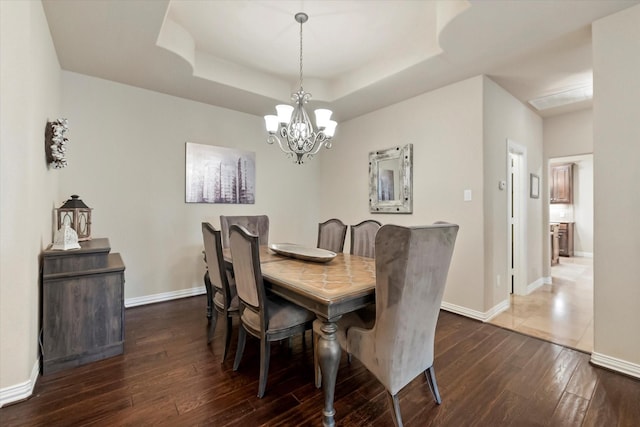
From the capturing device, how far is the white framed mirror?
12.2 feet

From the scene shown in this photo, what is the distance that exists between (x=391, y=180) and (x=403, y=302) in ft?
9.20

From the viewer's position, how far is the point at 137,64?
9.38ft

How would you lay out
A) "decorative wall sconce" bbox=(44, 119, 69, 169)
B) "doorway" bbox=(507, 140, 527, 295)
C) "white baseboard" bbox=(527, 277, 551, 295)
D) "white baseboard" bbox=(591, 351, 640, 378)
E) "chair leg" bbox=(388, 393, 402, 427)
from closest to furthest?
"chair leg" bbox=(388, 393, 402, 427), "white baseboard" bbox=(591, 351, 640, 378), "decorative wall sconce" bbox=(44, 119, 69, 169), "doorway" bbox=(507, 140, 527, 295), "white baseboard" bbox=(527, 277, 551, 295)

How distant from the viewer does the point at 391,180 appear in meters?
3.97

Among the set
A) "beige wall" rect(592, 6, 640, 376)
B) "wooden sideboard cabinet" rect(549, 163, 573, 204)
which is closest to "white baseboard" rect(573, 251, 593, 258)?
"wooden sideboard cabinet" rect(549, 163, 573, 204)

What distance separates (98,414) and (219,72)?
3.20 m

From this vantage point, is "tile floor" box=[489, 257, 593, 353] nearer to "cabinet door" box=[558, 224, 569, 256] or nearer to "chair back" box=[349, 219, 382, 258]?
"chair back" box=[349, 219, 382, 258]

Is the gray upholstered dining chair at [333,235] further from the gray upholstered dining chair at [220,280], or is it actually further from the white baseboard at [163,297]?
the white baseboard at [163,297]

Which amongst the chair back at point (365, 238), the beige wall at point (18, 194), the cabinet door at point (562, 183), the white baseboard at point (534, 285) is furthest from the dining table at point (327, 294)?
the cabinet door at point (562, 183)

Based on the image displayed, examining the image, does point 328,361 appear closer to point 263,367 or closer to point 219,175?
point 263,367

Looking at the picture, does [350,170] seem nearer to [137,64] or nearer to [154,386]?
[137,64]

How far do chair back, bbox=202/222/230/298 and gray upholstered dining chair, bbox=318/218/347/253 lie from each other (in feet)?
4.08

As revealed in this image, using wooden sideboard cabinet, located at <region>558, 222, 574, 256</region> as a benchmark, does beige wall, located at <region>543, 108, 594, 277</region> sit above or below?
above

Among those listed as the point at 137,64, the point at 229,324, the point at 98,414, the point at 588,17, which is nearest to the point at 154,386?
the point at 98,414
